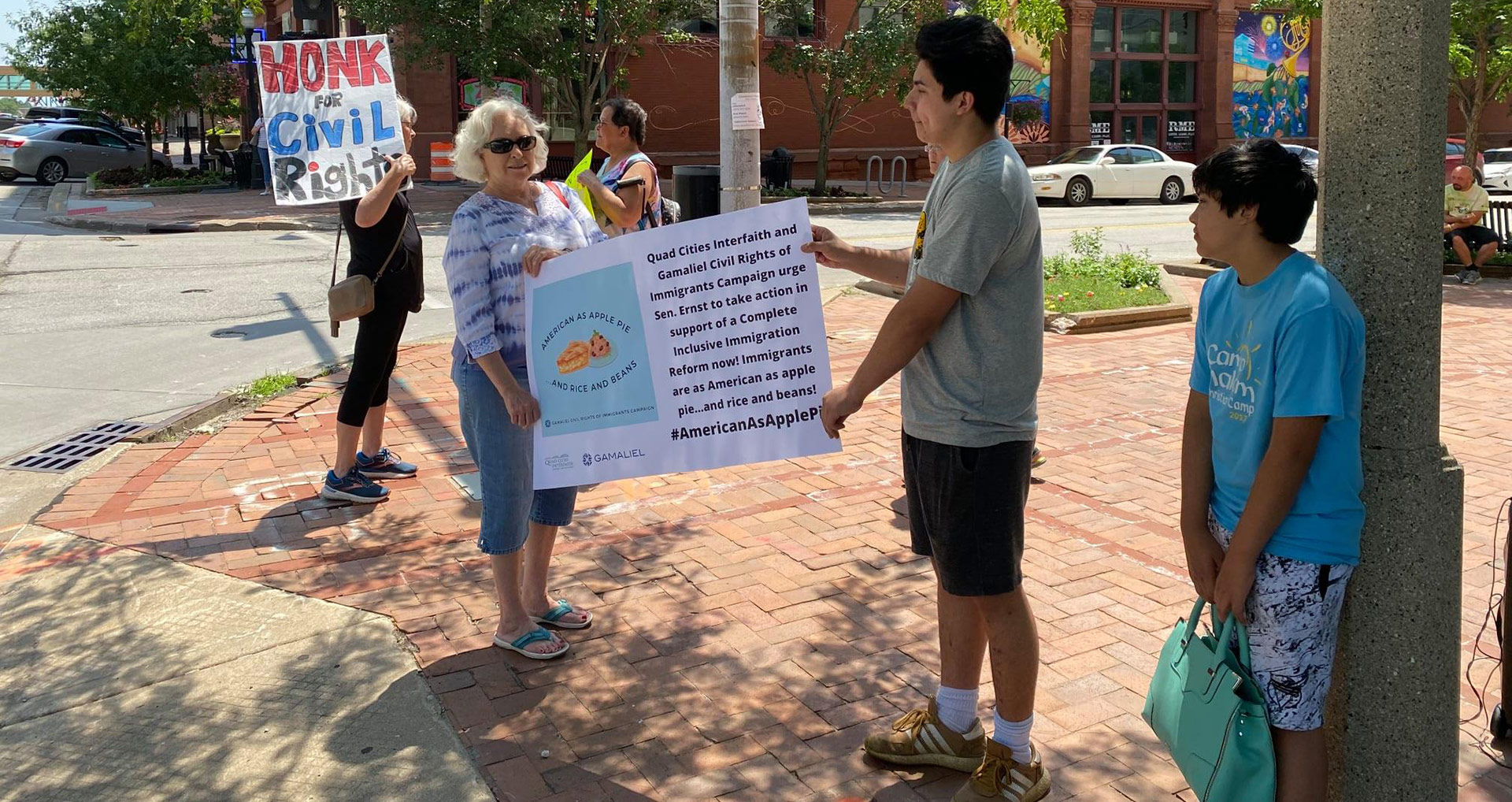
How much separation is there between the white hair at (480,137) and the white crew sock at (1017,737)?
2.15 m

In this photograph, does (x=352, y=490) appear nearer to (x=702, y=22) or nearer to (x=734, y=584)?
(x=734, y=584)

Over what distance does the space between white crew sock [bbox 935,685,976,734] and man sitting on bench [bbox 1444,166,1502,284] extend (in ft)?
40.6

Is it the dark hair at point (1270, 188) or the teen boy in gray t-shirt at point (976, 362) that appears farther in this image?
the teen boy in gray t-shirt at point (976, 362)

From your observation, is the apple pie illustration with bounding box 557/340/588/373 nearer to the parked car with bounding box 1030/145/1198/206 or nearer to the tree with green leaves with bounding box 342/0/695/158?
the tree with green leaves with bounding box 342/0/695/158

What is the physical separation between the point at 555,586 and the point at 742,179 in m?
2.65

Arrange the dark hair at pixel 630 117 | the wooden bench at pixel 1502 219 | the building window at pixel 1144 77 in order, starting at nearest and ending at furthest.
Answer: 1. the dark hair at pixel 630 117
2. the wooden bench at pixel 1502 219
3. the building window at pixel 1144 77

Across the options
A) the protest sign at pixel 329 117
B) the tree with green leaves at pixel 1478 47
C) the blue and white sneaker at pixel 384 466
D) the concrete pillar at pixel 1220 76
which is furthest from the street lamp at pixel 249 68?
the concrete pillar at pixel 1220 76

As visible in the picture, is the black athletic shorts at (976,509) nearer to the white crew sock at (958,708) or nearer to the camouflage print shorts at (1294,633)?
the white crew sock at (958,708)

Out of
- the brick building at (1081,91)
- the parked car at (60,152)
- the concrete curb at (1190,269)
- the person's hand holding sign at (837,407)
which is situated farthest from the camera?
the parked car at (60,152)

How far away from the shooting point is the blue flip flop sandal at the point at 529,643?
4.27 m

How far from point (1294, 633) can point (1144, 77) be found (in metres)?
36.2

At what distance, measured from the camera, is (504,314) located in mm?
4043

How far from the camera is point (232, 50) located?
30438 mm

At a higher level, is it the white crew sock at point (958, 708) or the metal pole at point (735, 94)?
the metal pole at point (735, 94)
